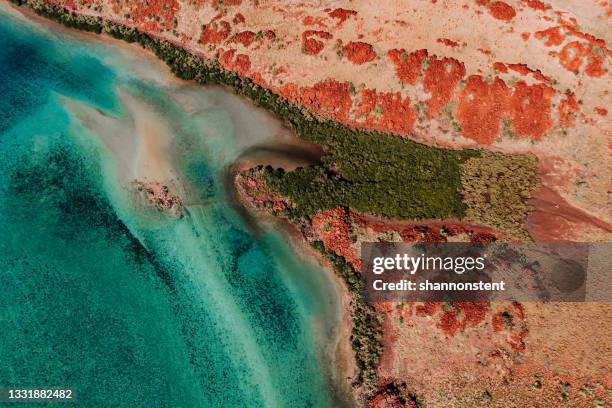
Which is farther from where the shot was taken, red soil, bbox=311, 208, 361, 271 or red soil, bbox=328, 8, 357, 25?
red soil, bbox=328, 8, 357, 25

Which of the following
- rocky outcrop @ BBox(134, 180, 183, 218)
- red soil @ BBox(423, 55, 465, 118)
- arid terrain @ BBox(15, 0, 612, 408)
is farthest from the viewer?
rocky outcrop @ BBox(134, 180, 183, 218)

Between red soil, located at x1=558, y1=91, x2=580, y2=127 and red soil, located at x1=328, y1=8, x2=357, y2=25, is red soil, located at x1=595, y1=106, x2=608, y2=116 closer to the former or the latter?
red soil, located at x1=558, y1=91, x2=580, y2=127

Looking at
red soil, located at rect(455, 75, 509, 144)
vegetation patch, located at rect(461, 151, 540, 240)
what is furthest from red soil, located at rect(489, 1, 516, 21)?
vegetation patch, located at rect(461, 151, 540, 240)

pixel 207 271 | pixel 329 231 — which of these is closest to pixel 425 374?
pixel 329 231

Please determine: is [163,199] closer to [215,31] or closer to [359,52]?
[215,31]

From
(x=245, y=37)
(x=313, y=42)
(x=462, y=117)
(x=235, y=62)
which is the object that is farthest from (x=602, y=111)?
(x=235, y=62)

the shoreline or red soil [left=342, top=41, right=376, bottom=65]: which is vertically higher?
red soil [left=342, top=41, right=376, bottom=65]

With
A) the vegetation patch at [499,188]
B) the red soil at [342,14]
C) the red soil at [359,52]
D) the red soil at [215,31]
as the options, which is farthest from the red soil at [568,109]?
the red soil at [215,31]

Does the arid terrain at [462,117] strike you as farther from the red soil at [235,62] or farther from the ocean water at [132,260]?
the ocean water at [132,260]
